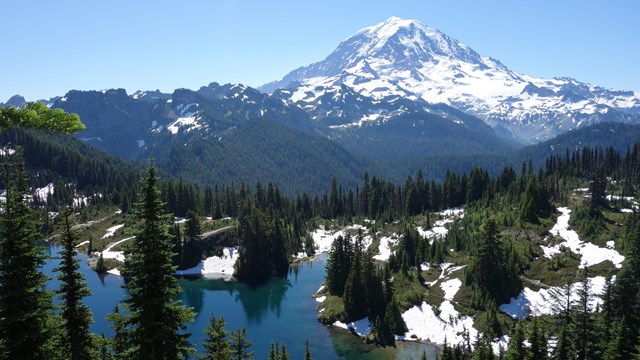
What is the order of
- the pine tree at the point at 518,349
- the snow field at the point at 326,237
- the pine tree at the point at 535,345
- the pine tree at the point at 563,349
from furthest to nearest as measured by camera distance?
1. the snow field at the point at 326,237
2. the pine tree at the point at 563,349
3. the pine tree at the point at 518,349
4. the pine tree at the point at 535,345

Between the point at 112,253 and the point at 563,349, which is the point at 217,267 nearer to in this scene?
the point at 112,253

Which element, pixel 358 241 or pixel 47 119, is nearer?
pixel 47 119

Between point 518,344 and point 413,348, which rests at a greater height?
point 518,344

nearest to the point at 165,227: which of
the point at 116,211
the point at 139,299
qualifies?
the point at 139,299

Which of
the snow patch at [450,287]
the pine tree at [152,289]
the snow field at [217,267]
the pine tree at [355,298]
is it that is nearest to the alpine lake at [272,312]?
the snow field at [217,267]

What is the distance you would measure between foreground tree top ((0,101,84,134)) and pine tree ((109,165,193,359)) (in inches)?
387

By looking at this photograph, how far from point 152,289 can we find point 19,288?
6024mm

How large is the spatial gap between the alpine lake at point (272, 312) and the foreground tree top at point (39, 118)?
201 ft

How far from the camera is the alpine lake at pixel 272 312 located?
86438mm

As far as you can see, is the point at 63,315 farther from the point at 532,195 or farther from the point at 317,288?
the point at 532,195

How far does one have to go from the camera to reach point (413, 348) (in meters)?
86.1

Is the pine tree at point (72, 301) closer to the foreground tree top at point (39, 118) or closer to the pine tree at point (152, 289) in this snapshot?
the pine tree at point (152, 289)

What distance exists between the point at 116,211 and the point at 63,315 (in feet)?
623

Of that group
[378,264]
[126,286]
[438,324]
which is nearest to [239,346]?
[126,286]
